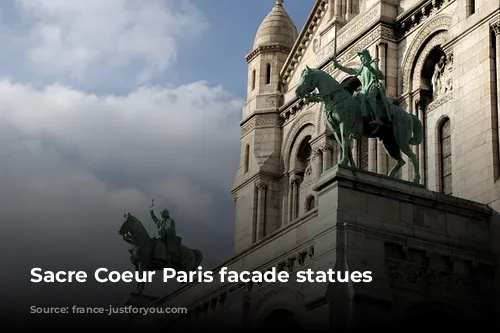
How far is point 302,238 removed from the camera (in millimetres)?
33812

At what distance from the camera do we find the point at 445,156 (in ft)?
135

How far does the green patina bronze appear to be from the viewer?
35.4 m

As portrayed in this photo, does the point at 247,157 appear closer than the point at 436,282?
No

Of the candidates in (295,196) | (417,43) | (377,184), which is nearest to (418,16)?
(417,43)

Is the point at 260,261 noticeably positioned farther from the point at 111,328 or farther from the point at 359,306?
the point at 111,328

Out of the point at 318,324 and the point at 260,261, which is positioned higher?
the point at 260,261

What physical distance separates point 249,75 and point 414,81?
1345 cm

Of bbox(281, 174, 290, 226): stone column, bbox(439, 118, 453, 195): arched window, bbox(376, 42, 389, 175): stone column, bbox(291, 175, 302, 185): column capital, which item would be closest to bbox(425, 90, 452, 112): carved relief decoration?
bbox(439, 118, 453, 195): arched window

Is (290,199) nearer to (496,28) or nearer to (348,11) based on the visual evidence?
(348,11)

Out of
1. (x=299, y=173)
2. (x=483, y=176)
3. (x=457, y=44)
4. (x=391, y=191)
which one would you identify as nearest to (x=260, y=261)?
(x=391, y=191)

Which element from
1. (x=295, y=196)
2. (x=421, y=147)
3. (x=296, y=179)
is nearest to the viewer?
(x=421, y=147)

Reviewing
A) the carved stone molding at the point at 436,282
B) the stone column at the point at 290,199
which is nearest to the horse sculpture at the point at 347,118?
the carved stone molding at the point at 436,282

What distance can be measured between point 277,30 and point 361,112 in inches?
791

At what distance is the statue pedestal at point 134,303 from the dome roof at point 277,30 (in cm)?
1488
